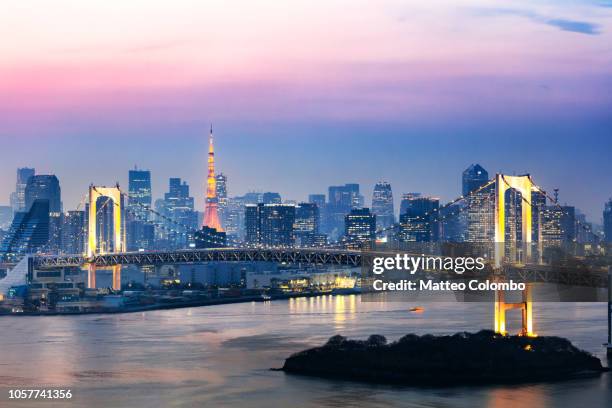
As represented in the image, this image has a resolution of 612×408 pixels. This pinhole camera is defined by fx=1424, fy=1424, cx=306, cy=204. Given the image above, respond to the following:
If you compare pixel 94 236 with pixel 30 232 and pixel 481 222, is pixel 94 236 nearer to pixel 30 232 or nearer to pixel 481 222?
pixel 481 222

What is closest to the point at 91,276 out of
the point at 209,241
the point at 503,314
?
the point at 209,241

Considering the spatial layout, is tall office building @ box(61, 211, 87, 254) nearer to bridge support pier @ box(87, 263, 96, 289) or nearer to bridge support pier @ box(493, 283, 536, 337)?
bridge support pier @ box(87, 263, 96, 289)

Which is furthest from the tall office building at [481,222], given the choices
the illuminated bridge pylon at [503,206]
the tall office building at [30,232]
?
the illuminated bridge pylon at [503,206]

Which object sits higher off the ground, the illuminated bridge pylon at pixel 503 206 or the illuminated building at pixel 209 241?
the illuminated building at pixel 209 241

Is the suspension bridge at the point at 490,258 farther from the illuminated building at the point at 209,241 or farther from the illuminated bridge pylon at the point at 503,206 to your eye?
the illuminated building at the point at 209,241

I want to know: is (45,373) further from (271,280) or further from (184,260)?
(271,280)

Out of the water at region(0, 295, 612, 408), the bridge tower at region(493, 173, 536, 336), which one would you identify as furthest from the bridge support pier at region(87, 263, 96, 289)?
the bridge tower at region(493, 173, 536, 336)

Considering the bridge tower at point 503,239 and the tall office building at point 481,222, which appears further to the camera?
the tall office building at point 481,222

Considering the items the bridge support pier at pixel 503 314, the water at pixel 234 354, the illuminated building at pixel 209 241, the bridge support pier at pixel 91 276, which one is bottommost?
the water at pixel 234 354

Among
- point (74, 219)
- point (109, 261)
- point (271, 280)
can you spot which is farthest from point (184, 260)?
point (74, 219)
